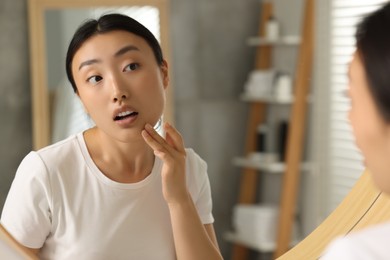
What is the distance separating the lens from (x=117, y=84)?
1.26 feet

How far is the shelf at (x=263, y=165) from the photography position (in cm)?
187

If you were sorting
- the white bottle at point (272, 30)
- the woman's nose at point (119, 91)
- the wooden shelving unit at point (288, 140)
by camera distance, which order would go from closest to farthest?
the woman's nose at point (119, 91) < the wooden shelving unit at point (288, 140) < the white bottle at point (272, 30)

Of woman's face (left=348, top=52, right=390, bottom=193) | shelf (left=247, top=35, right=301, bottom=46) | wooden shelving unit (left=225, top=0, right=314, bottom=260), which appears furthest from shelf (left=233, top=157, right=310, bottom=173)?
woman's face (left=348, top=52, right=390, bottom=193)

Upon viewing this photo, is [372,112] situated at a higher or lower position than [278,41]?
higher

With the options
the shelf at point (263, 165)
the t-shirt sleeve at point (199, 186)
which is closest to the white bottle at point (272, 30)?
the shelf at point (263, 165)

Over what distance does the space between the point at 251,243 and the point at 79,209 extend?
5.11 feet

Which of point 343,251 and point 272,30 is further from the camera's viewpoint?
point 272,30

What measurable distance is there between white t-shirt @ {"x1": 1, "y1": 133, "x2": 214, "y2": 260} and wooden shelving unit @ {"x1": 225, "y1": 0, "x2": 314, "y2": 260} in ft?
4.68

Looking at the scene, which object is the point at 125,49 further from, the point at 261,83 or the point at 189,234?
the point at 261,83

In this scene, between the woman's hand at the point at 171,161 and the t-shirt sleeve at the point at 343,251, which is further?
the woman's hand at the point at 171,161

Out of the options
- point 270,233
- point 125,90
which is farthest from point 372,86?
point 270,233

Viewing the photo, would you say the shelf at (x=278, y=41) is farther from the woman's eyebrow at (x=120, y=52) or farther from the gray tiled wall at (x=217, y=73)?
the woman's eyebrow at (x=120, y=52)

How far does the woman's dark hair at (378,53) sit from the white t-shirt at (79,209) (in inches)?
6.0

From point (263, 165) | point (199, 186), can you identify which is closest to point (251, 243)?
point (263, 165)
